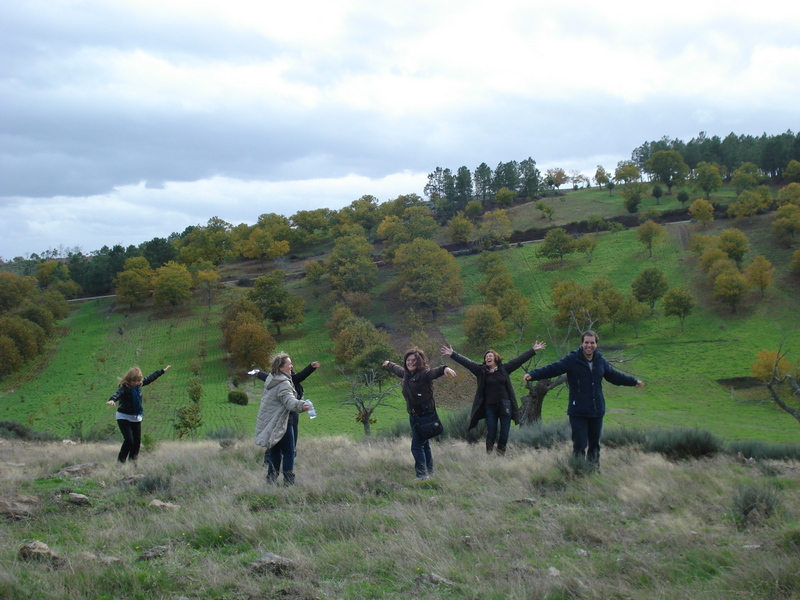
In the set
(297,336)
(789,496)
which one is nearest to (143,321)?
(297,336)

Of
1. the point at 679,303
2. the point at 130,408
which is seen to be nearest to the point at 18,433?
the point at 130,408

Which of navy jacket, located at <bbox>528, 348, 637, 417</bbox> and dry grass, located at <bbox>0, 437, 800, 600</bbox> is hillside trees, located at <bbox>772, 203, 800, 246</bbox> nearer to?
dry grass, located at <bbox>0, 437, 800, 600</bbox>

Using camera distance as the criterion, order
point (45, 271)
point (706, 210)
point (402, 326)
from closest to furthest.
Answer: point (402, 326) < point (706, 210) < point (45, 271)

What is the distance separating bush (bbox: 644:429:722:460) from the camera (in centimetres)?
950

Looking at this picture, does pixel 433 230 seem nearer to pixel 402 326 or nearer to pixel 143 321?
pixel 402 326

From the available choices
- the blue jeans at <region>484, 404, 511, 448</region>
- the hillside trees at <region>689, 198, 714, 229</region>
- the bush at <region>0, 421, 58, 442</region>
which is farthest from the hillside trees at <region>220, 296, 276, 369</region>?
the hillside trees at <region>689, 198, 714, 229</region>

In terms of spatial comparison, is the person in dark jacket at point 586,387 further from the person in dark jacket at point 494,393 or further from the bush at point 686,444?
the bush at point 686,444

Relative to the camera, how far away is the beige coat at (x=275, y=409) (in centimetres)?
705

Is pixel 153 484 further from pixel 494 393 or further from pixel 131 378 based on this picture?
pixel 494 393

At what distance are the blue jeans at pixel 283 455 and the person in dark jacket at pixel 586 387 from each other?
3.26 metres

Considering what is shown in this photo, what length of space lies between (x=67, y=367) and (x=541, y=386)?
2215 inches

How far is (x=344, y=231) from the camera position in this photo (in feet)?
335

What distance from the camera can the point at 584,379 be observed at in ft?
23.1

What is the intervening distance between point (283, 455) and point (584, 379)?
4045mm
